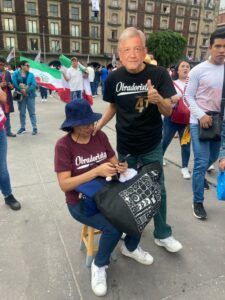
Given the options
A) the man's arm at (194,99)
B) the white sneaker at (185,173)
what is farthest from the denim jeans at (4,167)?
the white sneaker at (185,173)

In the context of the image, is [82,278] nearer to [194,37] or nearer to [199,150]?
[199,150]

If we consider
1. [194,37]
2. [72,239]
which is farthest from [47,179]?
[194,37]

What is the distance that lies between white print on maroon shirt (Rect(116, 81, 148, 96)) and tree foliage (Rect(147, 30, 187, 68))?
44521 millimetres

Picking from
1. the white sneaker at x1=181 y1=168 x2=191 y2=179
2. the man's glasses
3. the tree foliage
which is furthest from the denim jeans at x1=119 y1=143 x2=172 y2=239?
the tree foliage

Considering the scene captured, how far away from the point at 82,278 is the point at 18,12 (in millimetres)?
48212

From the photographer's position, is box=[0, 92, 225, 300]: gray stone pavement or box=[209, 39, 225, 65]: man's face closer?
box=[0, 92, 225, 300]: gray stone pavement

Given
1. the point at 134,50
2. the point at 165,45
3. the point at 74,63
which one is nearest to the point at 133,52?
the point at 134,50

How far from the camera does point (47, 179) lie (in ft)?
13.0

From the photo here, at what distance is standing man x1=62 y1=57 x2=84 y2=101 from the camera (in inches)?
318

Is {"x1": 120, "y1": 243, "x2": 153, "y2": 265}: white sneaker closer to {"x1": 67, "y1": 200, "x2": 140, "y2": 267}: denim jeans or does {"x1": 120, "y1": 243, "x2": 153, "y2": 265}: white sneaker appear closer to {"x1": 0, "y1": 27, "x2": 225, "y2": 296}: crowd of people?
{"x1": 0, "y1": 27, "x2": 225, "y2": 296}: crowd of people

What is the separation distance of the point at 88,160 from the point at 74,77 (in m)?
6.57

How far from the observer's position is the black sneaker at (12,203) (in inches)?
123

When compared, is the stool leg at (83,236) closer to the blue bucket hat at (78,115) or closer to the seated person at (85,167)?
the seated person at (85,167)

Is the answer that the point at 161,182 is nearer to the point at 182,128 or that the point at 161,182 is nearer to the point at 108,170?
the point at 108,170
